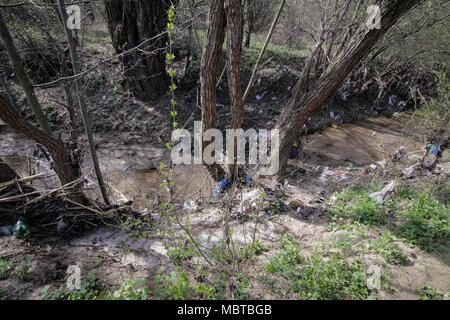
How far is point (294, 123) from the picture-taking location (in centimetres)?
375

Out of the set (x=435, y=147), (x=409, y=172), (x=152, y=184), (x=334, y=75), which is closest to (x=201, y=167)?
(x=152, y=184)

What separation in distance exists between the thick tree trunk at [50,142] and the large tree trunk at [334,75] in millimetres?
2941

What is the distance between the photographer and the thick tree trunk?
2.05 metres

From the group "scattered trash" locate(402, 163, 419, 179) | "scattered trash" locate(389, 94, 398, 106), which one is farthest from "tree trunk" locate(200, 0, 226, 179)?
"scattered trash" locate(389, 94, 398, 106)

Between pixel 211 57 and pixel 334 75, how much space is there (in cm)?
175

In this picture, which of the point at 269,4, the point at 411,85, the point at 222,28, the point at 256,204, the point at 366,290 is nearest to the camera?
the point at 366,290

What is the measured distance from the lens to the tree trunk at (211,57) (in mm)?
2782

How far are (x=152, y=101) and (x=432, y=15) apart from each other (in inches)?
269

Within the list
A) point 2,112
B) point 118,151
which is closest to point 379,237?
point 2,112

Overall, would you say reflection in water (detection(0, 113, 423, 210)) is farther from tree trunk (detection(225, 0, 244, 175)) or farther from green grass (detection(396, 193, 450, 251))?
green grass (detection(396, 193, 450, 251))

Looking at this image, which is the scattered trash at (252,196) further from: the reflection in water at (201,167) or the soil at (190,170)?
the reflection in water at (201,167)

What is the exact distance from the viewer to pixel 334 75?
3.32m

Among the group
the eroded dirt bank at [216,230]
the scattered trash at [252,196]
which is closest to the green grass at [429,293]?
the eroded dirt bank at [216,230]
